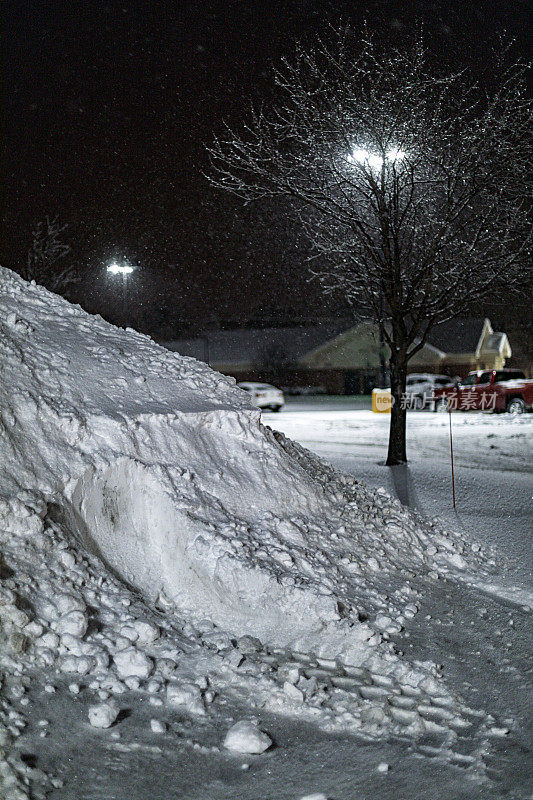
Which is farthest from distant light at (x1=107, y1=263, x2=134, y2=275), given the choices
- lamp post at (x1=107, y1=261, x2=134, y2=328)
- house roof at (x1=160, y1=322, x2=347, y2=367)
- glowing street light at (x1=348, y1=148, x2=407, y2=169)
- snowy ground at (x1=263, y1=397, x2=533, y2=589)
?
house roof at (x1=160, y1=322, x2=347, y2=367)

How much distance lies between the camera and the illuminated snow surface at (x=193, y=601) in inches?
149

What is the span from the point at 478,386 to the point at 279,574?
25568 mm

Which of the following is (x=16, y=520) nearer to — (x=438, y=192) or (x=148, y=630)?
(x=148, y=630)

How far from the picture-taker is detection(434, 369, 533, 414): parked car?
28.4 m

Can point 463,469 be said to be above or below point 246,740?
above

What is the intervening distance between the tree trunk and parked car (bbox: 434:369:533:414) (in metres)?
12.8

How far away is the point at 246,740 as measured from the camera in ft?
12.8

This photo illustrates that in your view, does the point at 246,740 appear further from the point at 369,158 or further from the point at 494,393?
the point at 494,393

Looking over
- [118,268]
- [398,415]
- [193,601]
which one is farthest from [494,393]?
[193,601]

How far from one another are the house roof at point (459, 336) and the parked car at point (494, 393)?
84.0 feet

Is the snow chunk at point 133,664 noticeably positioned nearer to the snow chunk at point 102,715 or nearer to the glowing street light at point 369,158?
the snow chunk at point 102,715

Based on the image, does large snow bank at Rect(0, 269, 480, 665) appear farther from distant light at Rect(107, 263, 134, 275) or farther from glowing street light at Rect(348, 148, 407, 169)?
distant light at Rect(107, 263, 134, 275)

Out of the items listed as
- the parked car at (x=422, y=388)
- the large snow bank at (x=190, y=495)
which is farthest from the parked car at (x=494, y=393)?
the large snow bank at (x=190, y=495)

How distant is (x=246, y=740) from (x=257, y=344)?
194 feet
